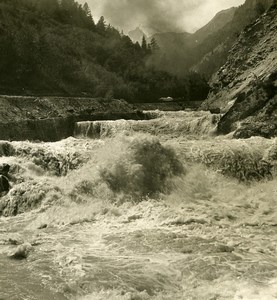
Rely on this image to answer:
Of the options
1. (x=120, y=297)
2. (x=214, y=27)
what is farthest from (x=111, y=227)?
(x=214, y=27)

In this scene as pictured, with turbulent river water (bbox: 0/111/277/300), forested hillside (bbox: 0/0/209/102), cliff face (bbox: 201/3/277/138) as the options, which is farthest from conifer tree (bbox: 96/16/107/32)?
turbulent river water (bbox: 0/111/277/300)

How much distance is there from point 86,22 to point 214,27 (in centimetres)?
10046

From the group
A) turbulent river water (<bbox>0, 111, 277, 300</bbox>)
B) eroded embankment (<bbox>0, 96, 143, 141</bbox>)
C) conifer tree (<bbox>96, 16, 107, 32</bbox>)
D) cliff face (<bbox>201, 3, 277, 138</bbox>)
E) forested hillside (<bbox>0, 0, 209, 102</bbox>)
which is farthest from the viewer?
conifer tree (<bbox>96, 16, 107, 32</bbox>)

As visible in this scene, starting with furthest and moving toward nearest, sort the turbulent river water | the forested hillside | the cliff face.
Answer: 1. the forested hillside
2. the cliff face
3. the turbulent river water

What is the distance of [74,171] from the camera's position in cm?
1291

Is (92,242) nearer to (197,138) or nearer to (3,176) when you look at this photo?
(3,176)

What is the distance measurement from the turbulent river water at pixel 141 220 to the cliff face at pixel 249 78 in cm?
306

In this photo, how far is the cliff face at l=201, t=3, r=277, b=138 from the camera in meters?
17.0

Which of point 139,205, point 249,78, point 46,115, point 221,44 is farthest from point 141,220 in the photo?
point 221,44

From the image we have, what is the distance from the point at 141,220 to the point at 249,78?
70.6 ft

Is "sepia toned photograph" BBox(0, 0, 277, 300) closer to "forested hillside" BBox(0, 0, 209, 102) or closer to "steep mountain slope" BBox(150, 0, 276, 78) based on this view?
"forested hillside" BBox(0, 0, 209, 102)

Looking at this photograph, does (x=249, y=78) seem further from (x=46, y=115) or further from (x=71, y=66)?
(x=71, y=66)

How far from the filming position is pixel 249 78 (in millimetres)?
28562

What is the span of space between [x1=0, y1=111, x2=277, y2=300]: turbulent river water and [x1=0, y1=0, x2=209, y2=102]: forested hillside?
23254 mm
